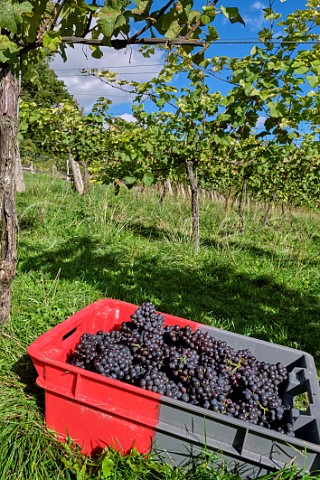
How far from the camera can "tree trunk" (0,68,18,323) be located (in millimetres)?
2227

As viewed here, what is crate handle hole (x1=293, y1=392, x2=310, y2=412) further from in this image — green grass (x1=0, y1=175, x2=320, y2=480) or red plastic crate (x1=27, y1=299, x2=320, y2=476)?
red plastic crate (x1=27, y1=299, x2=320, y2=476)

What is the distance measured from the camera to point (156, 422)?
1.59 meters

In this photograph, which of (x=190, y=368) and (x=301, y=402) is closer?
(x=190, y=368)

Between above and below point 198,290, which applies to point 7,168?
above

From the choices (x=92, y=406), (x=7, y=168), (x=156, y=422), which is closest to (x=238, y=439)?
(x=156, y=422)

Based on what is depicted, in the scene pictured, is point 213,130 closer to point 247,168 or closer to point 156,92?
point 156,92

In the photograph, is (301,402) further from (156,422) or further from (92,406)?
(92,406)

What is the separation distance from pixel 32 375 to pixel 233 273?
2.88 meters

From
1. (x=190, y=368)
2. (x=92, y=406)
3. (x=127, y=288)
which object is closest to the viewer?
(x=92, y=406)

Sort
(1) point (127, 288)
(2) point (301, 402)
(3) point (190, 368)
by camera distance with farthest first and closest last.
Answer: (1) point (127, 288)
(2) point (301, 402)
(3) point (190, 368)

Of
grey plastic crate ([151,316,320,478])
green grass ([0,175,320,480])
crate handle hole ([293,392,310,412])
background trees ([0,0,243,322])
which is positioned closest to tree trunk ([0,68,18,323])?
background trees ([0,0,243,322])

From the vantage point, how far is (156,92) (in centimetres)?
559

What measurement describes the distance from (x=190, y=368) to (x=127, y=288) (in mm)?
1963

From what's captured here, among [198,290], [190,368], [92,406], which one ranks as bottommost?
[198,290]
